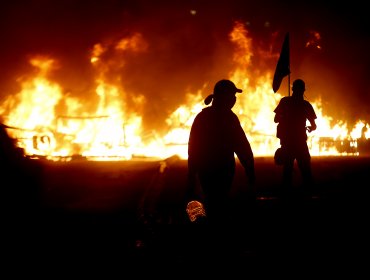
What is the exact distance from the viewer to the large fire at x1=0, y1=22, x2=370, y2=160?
22.2 meters

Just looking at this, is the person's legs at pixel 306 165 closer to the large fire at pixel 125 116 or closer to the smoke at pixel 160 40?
the large fire at pixel 125 116

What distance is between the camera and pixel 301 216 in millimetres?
6016

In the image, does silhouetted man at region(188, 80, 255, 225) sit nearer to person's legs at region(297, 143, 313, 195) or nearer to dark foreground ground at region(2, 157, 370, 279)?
dark foreground ground at region(2, 157, 370, 279)

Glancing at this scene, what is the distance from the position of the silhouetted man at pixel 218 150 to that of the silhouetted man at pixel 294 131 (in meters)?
3.31

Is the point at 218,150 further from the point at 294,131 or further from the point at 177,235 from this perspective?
the point at 294,131

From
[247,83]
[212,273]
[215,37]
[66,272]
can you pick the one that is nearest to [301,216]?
[212,273]

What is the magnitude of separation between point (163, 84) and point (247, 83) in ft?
16.1

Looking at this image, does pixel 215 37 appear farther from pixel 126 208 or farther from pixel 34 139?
pixel 126 208

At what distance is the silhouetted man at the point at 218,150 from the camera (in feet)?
14.6

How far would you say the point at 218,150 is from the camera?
4.50m

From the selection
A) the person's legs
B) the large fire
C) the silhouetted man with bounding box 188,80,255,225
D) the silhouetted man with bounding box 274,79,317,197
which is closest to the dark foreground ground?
the person's legs

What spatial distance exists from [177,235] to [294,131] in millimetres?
3553

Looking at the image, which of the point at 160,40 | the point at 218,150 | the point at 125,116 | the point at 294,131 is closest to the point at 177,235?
the point at 218,150

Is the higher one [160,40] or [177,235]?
[160,40]
